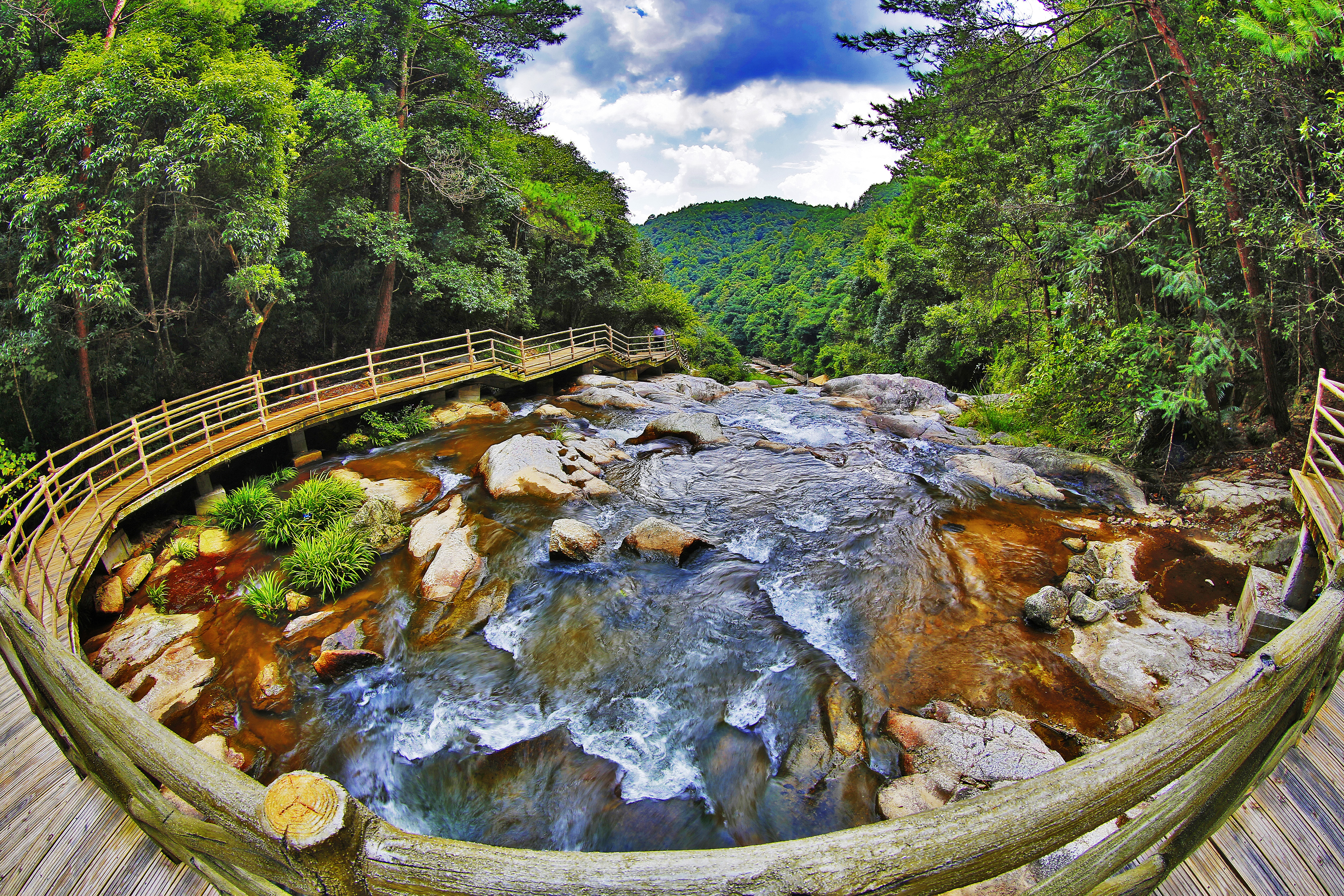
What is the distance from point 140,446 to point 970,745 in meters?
10.8

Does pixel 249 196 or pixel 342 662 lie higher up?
pixel 249 196

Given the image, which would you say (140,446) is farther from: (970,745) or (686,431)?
(970,745)

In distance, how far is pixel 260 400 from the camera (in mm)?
9938

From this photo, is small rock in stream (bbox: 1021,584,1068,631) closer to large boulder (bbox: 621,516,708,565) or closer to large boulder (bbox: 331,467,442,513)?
large boulder (bbox: 621,516,708,565)

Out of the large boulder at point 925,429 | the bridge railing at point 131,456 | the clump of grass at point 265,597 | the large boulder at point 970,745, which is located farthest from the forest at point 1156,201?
the bridge railing at point 131,456

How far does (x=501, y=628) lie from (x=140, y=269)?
13.3m

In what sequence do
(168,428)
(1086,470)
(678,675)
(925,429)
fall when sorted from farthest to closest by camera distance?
(925,429) → (1086,470) → (168,428) → (678,675)

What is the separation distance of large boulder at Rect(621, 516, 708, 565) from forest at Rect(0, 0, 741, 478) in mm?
9719

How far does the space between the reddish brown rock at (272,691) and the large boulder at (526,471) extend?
3.98m

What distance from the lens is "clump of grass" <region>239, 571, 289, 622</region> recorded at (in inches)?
238

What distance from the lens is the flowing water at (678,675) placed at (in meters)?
4.12

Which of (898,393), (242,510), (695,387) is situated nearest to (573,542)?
(242,510)

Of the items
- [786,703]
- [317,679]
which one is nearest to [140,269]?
[317,679]

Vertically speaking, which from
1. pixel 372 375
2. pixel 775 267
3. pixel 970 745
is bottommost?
pixel 970 745
